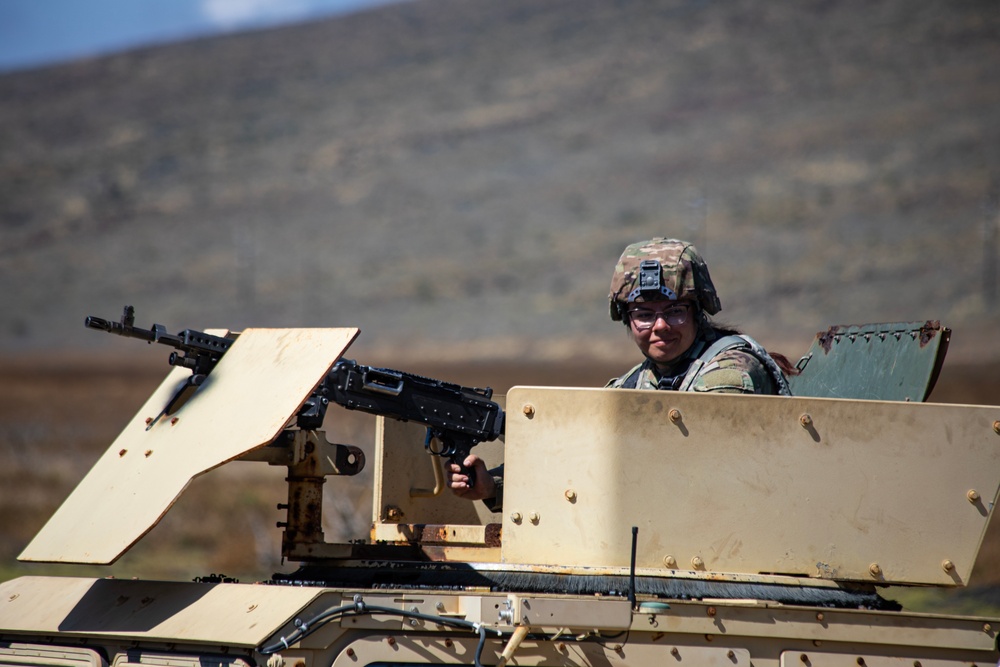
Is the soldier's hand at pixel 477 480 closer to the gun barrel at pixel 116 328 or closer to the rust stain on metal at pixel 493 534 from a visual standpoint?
the rust stain on metal at pixel 493 534

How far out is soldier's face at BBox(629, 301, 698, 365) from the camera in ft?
19.6

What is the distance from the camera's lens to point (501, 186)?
55.1 metres

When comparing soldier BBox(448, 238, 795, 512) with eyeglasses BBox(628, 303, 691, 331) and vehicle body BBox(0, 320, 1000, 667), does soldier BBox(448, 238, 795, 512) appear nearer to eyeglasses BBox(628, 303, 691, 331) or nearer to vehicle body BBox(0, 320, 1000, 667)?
eyeglasses BBox(628, 303, 691, 331)

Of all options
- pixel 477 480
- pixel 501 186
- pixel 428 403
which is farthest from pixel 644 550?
pixel 501 186

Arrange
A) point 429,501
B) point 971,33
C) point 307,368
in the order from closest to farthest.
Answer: point 307,368 → point 429,501 → point 971,33

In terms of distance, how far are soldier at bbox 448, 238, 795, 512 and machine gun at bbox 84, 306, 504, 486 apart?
7.0 inches

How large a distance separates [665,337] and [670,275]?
0.90 ft

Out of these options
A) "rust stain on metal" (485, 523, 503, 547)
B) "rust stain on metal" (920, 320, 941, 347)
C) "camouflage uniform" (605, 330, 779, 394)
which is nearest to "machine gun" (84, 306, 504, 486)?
"rust stain on metal" (485, 523, 503, 547)

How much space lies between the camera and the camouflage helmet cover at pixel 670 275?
592 cm

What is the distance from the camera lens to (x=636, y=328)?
6.08 meters

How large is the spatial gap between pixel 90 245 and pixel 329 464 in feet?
167

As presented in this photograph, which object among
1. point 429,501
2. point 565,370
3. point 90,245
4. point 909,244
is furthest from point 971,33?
point 429,501

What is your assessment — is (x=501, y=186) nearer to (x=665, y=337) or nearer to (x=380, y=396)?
(x=665, y=337)

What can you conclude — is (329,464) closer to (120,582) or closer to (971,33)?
(120,582)
